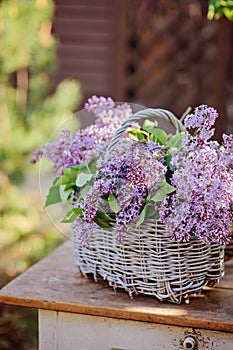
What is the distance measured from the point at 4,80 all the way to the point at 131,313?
1.74 metres

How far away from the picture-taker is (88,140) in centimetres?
143

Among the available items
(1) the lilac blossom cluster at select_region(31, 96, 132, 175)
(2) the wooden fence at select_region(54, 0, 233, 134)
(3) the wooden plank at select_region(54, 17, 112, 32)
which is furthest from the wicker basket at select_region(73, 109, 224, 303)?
(3) the wooden plank at select_region(54, 17, 112, 32)

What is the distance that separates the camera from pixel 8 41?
105 inches

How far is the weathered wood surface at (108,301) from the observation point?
4.06 ft

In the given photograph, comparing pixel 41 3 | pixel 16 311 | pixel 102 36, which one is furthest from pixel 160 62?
pixel 16 311

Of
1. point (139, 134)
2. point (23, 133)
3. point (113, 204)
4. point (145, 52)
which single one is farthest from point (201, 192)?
point (145, 52)

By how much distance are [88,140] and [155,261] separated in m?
0.33

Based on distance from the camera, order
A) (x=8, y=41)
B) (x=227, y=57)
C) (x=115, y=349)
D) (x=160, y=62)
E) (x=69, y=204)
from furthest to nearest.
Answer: (x=160, y=62) → (x=227, y=57) → (x=8, y=41) → (x=69, y=204) → (x=115, y=349)

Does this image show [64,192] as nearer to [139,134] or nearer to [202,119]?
[139,134]

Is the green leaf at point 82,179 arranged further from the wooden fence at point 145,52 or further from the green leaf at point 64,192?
the wooden fence at point 145,52

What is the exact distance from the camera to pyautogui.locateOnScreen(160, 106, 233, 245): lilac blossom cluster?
3.85ft

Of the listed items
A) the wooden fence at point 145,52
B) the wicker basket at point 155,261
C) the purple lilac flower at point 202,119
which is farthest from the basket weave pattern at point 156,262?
the wooden fence at point 145,52

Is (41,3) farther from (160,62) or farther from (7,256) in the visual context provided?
(160,62)

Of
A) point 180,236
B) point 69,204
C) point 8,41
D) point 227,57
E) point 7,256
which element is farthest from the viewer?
point 227,57
